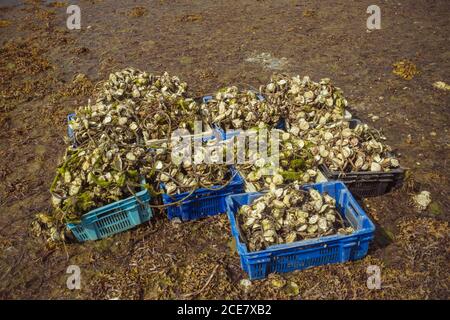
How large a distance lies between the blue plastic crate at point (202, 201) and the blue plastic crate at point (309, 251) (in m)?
A: 0.36

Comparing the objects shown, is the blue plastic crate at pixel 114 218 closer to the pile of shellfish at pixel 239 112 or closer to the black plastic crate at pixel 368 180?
the pile of shellfish at pixel 239 112

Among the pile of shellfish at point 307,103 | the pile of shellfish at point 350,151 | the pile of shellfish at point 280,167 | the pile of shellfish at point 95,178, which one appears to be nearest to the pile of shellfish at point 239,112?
the pile of shellfish at point 307,103

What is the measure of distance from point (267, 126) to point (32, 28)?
434 inches

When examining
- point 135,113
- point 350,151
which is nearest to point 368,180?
point 350,151

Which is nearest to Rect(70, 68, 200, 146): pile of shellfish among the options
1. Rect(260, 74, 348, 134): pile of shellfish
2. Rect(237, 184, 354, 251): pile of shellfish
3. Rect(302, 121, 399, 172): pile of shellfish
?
Rect(260, 74, 348, 134): pile of shellfish

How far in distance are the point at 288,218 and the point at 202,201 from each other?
4.54ft

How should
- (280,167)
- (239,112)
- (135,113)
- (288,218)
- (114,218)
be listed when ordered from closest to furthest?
(288,218) → (114,218) → (280,167) → (239,112) → (135,113)

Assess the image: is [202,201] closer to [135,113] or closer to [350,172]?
[135,113]

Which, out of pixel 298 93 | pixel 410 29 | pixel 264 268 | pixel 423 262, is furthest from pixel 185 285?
pixel 410 29

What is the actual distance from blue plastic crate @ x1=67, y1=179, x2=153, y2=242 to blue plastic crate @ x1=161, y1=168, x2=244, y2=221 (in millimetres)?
344

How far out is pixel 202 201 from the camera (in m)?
5.40

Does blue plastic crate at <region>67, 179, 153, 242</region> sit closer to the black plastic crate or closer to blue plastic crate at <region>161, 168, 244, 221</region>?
blue plastic crate at <region>161, 168, 244, 221</region>

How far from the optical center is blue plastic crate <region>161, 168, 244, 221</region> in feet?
17.1

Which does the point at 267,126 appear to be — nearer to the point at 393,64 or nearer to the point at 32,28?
the point at 393,64
